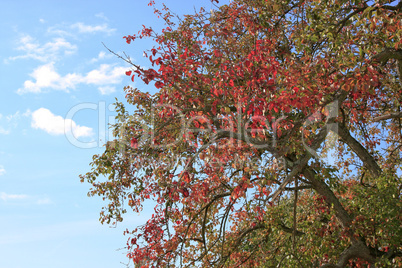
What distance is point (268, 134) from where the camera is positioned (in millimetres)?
8867

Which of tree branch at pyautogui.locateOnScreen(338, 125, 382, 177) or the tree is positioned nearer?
the tree

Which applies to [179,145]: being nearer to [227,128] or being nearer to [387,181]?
[227,128]

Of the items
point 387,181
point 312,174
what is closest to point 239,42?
point 312,174

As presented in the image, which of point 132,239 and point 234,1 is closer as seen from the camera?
point 132,239

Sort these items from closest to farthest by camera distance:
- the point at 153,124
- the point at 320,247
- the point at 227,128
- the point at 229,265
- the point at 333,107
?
the point at 333,107 → the point at 227,128 → the point at 320,247 → the point at 153,124 → the point at 229,265

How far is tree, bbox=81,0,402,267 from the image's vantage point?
6.82m

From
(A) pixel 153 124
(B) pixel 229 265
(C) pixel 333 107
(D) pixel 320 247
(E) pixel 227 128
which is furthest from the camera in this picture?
(B) pixel 229 265

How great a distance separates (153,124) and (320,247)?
16.1 ft

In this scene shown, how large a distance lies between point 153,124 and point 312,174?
13.3 feet

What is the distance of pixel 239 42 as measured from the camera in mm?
9984

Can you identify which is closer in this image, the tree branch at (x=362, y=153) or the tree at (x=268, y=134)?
the tree at (x=268, y=134)

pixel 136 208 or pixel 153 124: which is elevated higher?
pixel 153 124

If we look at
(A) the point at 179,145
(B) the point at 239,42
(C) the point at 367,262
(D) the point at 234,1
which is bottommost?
(C) the point at 367,262

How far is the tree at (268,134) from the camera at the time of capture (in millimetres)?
6816
